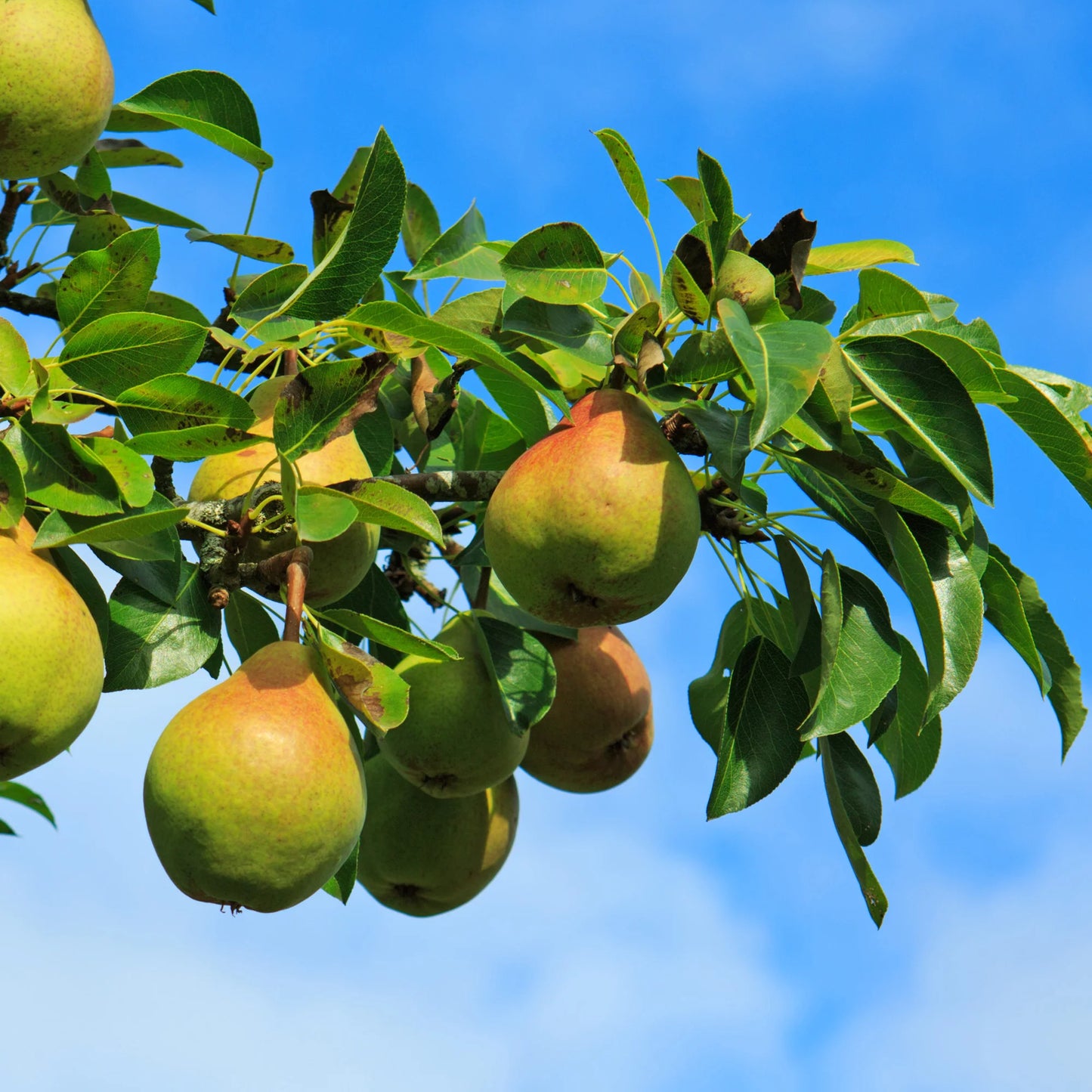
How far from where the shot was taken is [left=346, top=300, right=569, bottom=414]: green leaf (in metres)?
2.10

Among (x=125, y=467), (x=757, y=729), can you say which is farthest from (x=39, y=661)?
(x=757, y=729)

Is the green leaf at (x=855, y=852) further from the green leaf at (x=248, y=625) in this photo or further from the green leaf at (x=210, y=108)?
the green leaf at (x=210, y=108)

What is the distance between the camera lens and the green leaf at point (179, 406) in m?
2.09

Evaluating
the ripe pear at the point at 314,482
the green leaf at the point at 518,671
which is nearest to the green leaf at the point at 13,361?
the ripe pear at the point at 314,482

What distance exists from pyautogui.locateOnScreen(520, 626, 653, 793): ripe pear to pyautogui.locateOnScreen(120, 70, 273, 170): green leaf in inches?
50.4

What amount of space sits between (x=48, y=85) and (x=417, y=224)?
105cm

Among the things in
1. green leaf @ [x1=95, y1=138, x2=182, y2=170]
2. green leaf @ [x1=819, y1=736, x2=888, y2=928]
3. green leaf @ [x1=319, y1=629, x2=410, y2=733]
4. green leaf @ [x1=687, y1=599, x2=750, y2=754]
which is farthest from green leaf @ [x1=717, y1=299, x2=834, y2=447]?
green leaf @ [x1=95, y1=138, x2=182, y2=170]

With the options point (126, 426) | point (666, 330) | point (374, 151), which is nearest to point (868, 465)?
point (666, 330)

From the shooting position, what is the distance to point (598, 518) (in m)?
2.02

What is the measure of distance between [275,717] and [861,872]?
1.18m

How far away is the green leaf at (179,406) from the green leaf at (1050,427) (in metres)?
1.25

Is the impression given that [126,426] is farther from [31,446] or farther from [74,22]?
[74,22]

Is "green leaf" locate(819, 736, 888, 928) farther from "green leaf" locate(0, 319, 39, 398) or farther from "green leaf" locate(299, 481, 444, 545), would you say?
"green leaf" locate(0, 319, 39, 398)

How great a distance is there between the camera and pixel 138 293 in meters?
2.26
